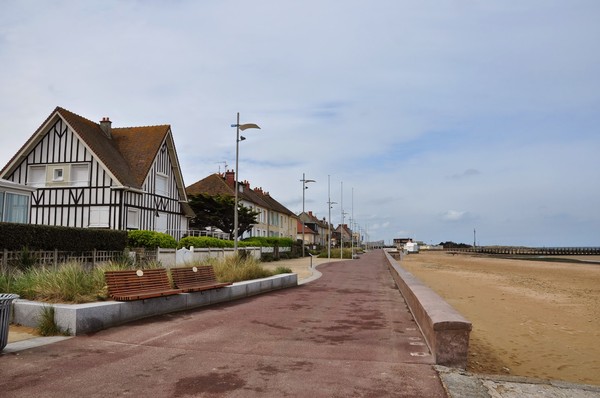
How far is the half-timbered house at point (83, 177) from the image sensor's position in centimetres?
2597

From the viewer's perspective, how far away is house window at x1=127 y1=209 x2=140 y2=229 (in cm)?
2656

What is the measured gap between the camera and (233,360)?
5.84m

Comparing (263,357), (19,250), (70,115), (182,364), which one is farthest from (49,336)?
(70,115)

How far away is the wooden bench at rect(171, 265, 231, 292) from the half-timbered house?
15955 millimetres

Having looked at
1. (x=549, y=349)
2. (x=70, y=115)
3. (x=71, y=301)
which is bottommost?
(x=549, y=349)

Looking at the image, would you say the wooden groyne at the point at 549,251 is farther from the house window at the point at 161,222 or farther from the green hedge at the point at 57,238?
the green hedge at the point at 57,238

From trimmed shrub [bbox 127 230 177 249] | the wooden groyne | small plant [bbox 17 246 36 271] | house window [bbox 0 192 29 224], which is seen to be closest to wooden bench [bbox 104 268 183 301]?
small plant [bbox 17 246 36 271]

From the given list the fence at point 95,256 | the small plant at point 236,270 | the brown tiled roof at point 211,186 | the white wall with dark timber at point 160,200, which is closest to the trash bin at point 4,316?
the fence at point 95,256

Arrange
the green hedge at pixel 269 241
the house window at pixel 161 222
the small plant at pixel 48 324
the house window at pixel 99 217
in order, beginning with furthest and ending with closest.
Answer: the green hedge at pixel 269 241 < the house window at pixel 161 222 < the house window at pixel 99 217 < the small plant at pixel 48 324

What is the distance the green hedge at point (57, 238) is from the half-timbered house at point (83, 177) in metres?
8.72

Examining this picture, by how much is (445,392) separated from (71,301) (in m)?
6.13

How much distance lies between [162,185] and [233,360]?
25918 millimetres

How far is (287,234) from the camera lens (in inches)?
2692

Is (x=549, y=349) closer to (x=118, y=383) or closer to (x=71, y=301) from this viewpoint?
(x=118, y=383)
